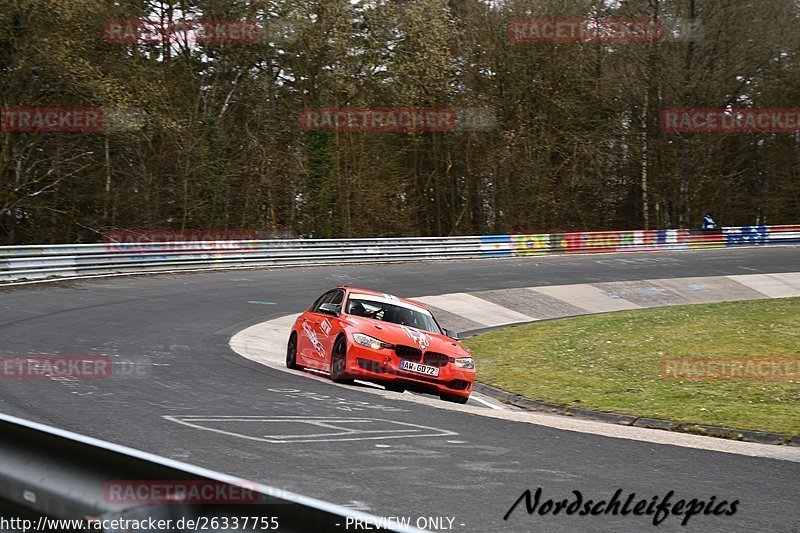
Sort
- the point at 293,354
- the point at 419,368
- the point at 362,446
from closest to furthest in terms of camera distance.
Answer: the point at 362,446
the point at 419,368
the point at 293,354

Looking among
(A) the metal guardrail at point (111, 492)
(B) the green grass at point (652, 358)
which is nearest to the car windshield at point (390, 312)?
(B) the green grass at point (652, 358)

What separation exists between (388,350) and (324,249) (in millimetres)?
23298

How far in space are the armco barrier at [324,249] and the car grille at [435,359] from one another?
15570 mm

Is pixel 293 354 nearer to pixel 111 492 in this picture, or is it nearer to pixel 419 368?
pixel 419 368

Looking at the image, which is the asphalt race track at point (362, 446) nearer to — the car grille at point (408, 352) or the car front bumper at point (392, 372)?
the car front bumper at point (392, 372)

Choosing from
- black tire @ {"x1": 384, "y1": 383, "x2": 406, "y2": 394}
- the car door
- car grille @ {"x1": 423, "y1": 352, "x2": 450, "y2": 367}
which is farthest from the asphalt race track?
car grille @ {"x1": 423, "y1": 352, "x2": 450, "y2": 367}

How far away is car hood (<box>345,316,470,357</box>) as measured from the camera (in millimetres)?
12461

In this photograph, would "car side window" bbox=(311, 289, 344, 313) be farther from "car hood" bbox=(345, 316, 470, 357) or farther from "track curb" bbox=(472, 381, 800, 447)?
"track curb" bbox=(472, 381, 800, 447)

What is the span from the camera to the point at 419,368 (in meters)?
12.4

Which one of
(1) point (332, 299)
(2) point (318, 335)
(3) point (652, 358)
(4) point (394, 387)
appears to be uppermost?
(1) point (332, 299)

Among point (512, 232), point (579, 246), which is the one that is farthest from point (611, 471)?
point (512, 232)

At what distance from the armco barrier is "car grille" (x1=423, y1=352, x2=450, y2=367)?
15570 millimetres

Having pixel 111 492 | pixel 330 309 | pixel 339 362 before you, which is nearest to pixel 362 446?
pixel 111 492

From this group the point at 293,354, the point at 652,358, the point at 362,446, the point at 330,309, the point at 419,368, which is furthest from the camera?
the point at 652,358
